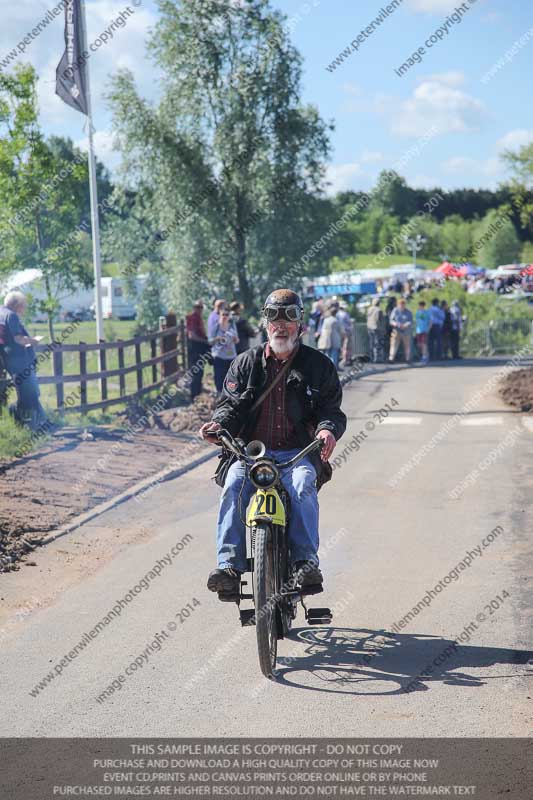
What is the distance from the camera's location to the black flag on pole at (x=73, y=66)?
18.3 metres

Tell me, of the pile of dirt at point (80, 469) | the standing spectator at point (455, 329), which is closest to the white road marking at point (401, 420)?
the pile of dirt at point (80, 469)

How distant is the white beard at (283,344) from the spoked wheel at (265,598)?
1.19 metres

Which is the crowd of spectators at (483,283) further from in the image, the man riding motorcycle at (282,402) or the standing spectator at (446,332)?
the man riding motorcycle at (282,402)

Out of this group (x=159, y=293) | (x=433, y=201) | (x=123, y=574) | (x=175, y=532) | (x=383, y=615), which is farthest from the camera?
(x=159, y=293)

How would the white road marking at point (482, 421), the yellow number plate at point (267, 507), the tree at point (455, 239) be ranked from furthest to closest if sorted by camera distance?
the tree at point (455, 239) → the white road marking at point (482, 421) → the yellow number plate at point (267, 507)

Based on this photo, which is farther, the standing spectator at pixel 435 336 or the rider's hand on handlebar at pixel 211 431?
the standing spectator at pixel 435 336

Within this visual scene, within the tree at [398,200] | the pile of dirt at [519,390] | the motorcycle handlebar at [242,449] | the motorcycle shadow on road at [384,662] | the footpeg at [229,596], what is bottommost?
the pile of dirt at [519,390]

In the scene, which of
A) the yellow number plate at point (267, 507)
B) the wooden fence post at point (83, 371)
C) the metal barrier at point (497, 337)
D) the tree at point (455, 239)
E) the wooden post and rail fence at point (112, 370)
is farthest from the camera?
the tree at point (455, 239)

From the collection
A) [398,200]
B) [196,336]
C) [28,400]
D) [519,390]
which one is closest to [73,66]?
[196,336]

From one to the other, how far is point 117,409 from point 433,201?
1581cm

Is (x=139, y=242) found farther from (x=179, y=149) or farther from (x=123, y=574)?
(x=123, y=574)

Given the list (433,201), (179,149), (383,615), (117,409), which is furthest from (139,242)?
(383,615)

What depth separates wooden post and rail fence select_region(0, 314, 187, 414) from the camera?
14.4 meters
